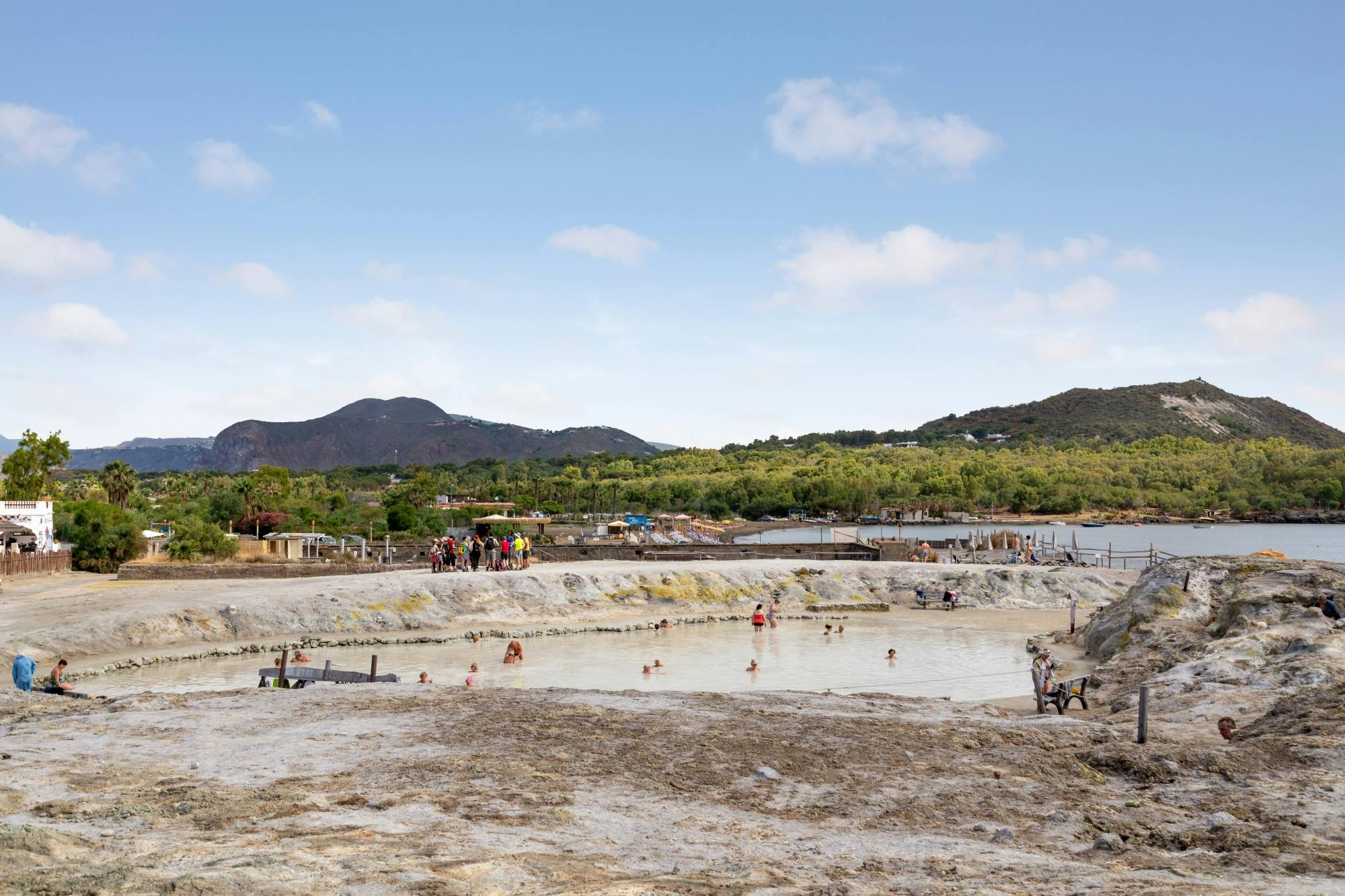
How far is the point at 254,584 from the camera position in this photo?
1347 inches

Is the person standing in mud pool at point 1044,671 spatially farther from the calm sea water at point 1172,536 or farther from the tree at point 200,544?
the calm sea water at point 1172,536

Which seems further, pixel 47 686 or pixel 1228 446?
pixel 1228 446

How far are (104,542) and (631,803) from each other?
138 feet

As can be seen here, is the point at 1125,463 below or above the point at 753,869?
above

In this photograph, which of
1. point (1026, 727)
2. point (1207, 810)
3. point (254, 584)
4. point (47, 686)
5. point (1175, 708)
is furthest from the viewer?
point (254, 584)

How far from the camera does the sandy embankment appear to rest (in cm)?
2623

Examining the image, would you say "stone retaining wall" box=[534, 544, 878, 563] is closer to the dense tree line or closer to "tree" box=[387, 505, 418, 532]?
"tree" box=[387, 505, 418, 532]

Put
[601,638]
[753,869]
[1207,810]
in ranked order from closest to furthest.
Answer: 1. [753,869]
2. [1207,810]
3. [601,638]

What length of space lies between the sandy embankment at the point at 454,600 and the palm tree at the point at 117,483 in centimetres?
3325

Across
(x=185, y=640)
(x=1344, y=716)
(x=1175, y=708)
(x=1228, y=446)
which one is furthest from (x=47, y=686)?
(x=1228, y=446)

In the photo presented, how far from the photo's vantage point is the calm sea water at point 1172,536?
96.6m

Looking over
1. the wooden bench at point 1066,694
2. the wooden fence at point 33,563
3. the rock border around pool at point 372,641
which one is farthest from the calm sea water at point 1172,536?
the wooden bench at point 1066,694

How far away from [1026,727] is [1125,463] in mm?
175556

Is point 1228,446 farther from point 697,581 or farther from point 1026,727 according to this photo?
point 1026,727
